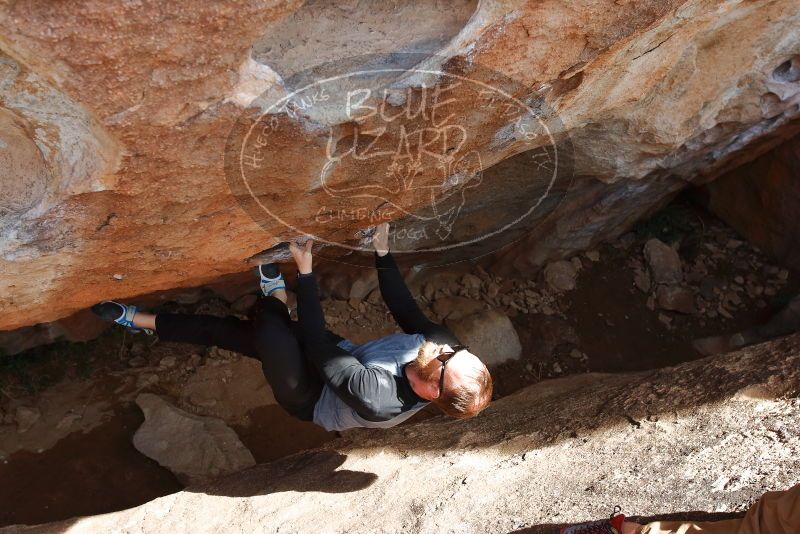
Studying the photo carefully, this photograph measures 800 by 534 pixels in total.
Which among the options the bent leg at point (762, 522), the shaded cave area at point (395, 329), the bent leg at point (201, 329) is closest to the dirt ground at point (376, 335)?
the shaded cave area at point (395, 329)

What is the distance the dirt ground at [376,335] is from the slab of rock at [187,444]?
0.31ft

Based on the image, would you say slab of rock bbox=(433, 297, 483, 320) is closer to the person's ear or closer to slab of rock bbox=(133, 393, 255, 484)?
slab of rock bbox=(133, 393, 255, 484)

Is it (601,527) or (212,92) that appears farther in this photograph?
(601,527)

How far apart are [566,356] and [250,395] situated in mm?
1912

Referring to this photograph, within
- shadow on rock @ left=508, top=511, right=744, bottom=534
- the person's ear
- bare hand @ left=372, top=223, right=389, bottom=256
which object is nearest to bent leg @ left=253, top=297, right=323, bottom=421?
bare hand @ left=372, top=223, right=389, bottom=256

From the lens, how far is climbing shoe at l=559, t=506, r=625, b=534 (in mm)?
2246

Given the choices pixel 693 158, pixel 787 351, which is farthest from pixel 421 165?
pixel 693 158

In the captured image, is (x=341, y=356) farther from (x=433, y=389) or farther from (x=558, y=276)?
(x=558, y=276)

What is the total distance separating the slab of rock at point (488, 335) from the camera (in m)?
4.03

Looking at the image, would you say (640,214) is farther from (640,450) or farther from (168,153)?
(168,153)

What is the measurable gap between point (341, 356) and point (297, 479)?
32.1 inches

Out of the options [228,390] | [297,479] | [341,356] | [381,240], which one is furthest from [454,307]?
[341,356]

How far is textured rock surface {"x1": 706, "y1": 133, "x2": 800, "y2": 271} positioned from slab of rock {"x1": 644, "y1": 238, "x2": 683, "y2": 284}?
56cm

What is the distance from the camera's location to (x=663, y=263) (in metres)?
4.49
